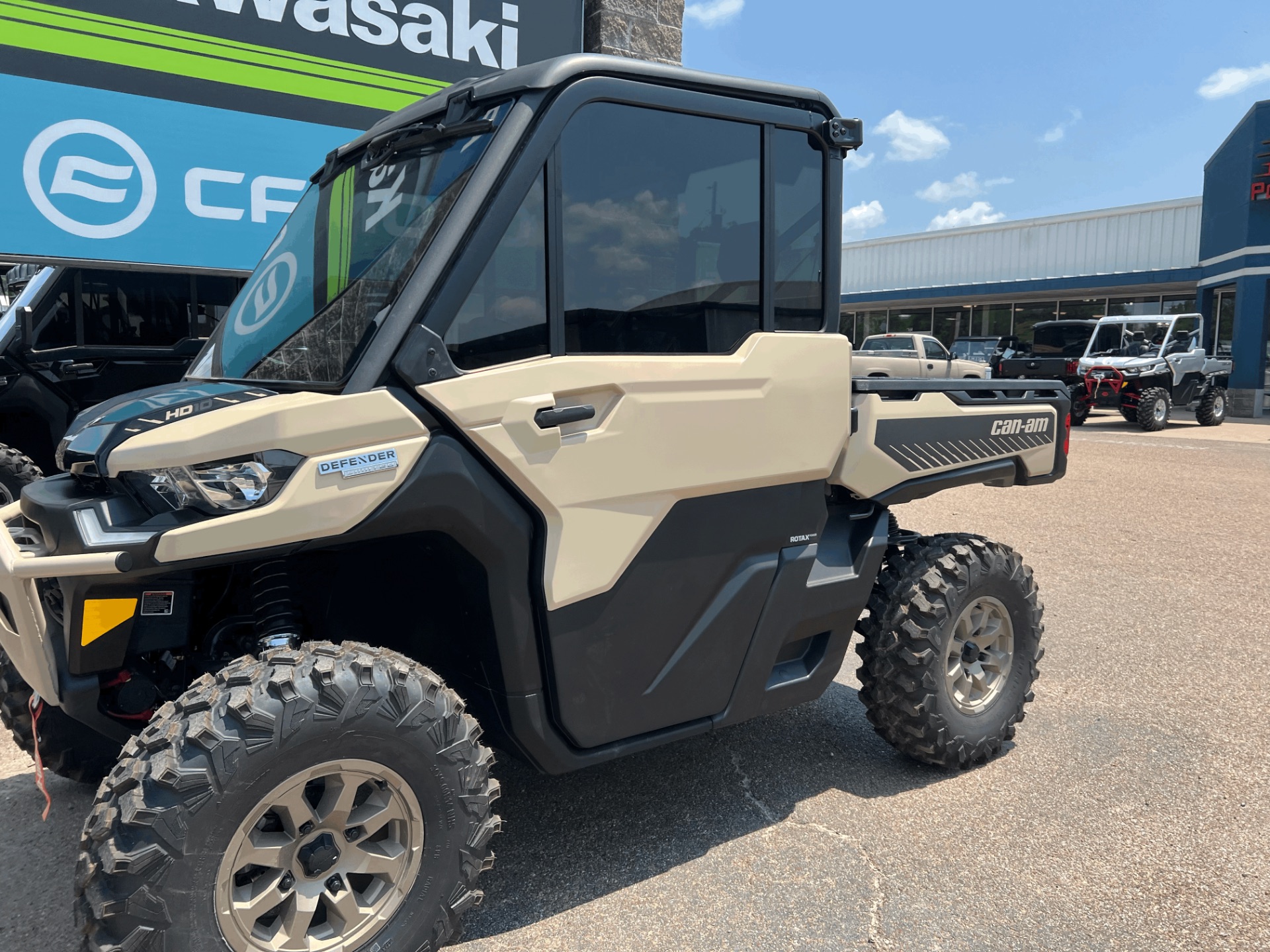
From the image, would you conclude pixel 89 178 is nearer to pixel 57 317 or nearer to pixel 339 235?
pixel 57 317

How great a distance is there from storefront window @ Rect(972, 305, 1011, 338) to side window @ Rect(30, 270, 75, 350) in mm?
32046

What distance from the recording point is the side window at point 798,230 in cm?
302

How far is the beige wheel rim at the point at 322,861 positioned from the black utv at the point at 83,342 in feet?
17.5

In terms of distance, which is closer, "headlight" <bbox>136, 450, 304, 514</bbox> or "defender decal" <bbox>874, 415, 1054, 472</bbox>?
"headlight" <bbox>136, 450, 304, 514</bbox>

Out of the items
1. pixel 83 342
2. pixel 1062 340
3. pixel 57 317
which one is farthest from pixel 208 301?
pixel 1062 340

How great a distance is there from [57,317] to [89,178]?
110 centimetres

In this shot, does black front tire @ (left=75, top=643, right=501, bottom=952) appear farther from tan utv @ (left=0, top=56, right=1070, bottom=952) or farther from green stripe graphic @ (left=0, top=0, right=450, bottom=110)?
green stripe graphic @ (left=0, top=0, right=450, bottom=110)

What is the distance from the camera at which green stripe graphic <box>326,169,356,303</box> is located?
8.77 feet

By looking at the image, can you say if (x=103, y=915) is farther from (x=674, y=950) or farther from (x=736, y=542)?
(x=736, y=542)

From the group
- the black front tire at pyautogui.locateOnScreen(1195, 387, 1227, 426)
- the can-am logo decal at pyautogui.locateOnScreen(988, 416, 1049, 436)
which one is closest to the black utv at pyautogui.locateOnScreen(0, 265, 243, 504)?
the can-am logo decal at pyautogui.locateOnScreen(988, 416, 1049, 436)

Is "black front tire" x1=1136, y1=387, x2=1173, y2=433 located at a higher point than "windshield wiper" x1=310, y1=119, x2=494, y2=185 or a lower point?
lower

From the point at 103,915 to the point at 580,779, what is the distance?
→ 1.95m

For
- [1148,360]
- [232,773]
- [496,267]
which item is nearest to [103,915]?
[232,773]

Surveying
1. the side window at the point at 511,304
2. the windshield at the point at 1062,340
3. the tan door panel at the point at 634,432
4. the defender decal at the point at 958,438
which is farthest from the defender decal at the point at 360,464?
the windshield at the point at 1062,340
